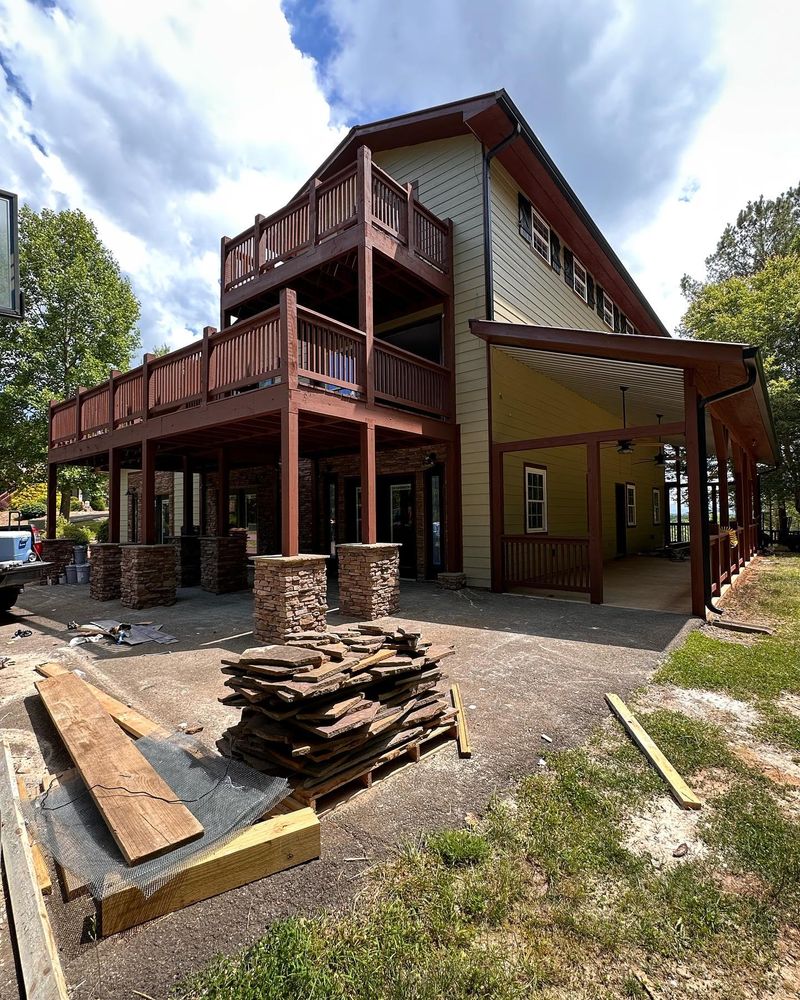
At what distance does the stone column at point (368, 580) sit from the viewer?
24.0ft

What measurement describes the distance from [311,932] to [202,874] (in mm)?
546

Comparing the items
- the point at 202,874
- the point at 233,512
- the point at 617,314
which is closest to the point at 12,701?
the point at 202,874

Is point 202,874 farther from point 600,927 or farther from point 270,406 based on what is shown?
point 270,406

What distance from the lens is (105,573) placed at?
9.78 m

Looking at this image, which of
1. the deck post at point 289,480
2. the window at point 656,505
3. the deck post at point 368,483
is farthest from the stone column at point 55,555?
the window at point 656,505

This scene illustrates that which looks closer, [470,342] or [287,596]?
[287,596]

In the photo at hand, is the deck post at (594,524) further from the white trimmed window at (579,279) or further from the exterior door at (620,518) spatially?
the exterior door at (620,518)

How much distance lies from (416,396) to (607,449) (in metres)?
8.82

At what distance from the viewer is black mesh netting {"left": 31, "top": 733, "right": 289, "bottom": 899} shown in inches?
75.6

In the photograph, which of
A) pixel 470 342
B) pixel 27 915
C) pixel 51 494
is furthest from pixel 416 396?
pixel 51 494

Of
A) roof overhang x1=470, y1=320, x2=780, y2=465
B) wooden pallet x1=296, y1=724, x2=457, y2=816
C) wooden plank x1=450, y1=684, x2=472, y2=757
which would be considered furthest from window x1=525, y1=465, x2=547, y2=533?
wooden pallet x1=296, y1=724, x2=457, y2=816

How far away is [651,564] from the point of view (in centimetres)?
1443

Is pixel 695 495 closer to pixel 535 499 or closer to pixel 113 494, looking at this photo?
pixel 535 499

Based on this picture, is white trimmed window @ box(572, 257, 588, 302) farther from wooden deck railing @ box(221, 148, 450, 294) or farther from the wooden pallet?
the wooden pallet
